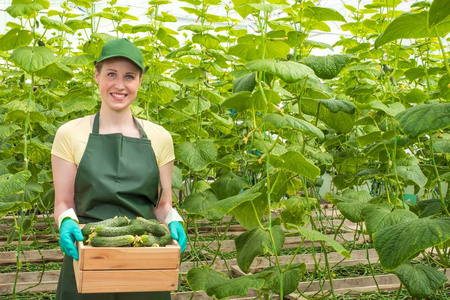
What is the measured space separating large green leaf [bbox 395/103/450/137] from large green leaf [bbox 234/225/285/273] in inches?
30.8

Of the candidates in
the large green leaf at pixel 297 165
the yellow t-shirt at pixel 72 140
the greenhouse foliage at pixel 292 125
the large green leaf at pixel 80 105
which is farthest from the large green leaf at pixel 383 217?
the large green leaf at pixel 80 105

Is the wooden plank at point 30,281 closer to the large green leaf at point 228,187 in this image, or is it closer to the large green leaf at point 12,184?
the large green leaf at point 12,184

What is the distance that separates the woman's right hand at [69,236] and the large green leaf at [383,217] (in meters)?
1.04

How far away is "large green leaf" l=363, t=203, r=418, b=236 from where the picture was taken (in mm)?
1925

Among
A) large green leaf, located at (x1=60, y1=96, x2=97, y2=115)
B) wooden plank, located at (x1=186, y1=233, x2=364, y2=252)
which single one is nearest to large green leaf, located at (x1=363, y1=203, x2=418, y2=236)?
large green leaf, located at (x1=60, y1=96, x2=97, y2=115)

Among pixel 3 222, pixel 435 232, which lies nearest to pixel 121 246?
pixel 435 232

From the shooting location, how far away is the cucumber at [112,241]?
1642 mm

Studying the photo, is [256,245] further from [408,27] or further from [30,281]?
[30,281]

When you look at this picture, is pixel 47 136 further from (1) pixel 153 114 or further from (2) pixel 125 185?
(2) pixel 125 185

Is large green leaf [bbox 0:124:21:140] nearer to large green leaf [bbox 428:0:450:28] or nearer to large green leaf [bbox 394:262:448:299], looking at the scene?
large green leaf [bbox 394:262:448:299]

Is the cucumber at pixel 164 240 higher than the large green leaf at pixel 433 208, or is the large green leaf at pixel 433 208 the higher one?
the large green leaf at pixel 433 208

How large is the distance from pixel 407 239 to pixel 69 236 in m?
1.07

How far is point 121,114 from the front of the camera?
2.09 metres

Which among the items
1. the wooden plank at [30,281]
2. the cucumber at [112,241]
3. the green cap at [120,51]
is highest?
the green cap at [120,51]
